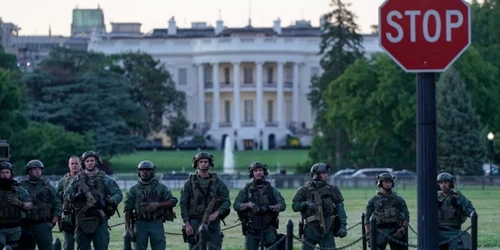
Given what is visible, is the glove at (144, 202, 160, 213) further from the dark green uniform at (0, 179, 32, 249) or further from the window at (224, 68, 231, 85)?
the window at (224, 68, 231, 85)

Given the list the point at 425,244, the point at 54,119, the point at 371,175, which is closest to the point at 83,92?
the point at 54,119

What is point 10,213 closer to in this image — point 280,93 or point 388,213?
point 388,213

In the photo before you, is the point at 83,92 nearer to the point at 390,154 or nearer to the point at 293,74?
the point at 390,154

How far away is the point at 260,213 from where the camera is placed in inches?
1008

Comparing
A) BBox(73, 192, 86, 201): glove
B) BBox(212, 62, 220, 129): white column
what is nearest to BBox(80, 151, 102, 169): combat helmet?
BBox(73, 192, 86, 201): glove

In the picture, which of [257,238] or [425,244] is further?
[257,238]

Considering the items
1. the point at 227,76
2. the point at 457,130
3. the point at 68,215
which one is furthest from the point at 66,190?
the point at 227,76

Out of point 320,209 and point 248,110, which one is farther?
point 248,110

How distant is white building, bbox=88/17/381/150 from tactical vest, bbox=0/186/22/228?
130m

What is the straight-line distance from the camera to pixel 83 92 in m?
104

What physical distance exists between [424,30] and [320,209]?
31.4 ft

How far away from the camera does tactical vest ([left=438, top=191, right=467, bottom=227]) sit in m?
25.3

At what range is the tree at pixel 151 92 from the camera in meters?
129

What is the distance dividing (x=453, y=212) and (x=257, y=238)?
284 cm
